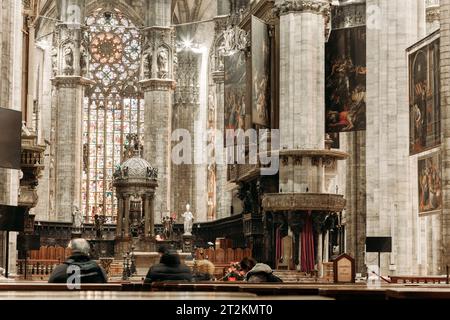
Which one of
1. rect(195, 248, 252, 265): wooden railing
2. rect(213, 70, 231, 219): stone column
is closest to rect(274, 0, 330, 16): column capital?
rect(195, 248, 252, 265): wooden railing

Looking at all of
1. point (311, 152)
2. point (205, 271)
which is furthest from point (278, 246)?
point (205, 271)

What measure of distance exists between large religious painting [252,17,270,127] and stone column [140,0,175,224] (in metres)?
15.3

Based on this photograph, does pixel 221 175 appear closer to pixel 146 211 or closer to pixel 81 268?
pixel 146 211

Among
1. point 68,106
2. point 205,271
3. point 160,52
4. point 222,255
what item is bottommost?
point 222,255

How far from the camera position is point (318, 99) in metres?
30.0

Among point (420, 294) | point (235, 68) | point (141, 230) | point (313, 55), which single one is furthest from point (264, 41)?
point (420, 294)

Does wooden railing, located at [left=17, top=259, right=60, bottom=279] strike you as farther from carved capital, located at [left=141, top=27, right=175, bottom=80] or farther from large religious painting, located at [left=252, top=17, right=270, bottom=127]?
carved capital, located at [left=141, top=27, right=175, bottom=80]

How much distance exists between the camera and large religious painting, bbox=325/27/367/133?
29.2 m

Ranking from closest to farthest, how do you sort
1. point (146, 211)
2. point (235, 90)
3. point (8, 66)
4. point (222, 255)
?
point (8, 66)
point (235, 90)
point (222, 255)
point (146, 211)

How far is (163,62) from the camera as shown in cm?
4734

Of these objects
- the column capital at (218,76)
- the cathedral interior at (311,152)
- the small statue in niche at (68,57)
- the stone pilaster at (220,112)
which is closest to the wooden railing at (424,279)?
the cathedral interior at (311,152)

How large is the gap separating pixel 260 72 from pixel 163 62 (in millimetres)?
16308
